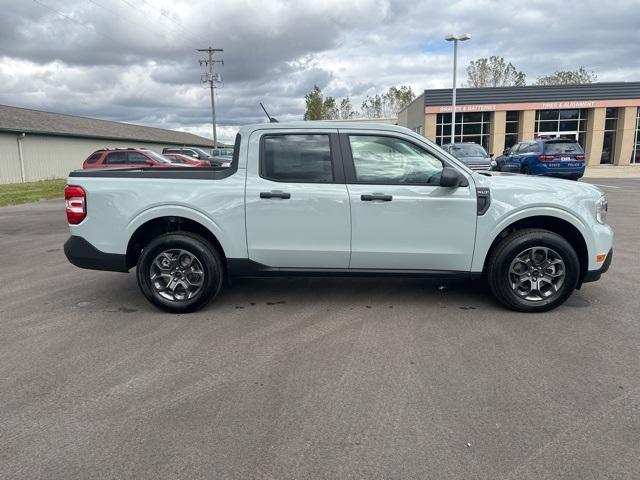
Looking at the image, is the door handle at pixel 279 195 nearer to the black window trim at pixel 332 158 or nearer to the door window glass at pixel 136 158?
the black window trim at pixel 332 158

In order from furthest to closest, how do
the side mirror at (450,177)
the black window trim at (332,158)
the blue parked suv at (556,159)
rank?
the blue parked suv at (556,159)
the black window trim at (332,158)
the side mirror at (450,177)

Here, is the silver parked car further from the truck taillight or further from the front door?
the truck taillight

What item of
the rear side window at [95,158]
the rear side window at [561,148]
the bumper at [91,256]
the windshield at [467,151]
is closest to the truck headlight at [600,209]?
the bumper at [91,256]

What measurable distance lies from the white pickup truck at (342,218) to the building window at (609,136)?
3673 centimetres

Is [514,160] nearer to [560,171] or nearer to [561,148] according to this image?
[561,148]

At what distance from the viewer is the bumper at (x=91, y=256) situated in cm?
477

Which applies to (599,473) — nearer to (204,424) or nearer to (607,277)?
(204,424)

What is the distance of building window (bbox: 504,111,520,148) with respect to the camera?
35.2 metres

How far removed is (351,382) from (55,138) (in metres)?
33.9

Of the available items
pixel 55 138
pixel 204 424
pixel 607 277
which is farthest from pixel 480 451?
pixel 55 138

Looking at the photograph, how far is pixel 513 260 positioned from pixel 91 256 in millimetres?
4224

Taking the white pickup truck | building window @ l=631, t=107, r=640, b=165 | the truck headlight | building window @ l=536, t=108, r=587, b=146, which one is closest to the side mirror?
the white pickup truck

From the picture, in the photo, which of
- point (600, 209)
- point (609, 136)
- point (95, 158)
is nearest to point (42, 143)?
point (95, 158)

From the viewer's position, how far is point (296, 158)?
15.3ft
